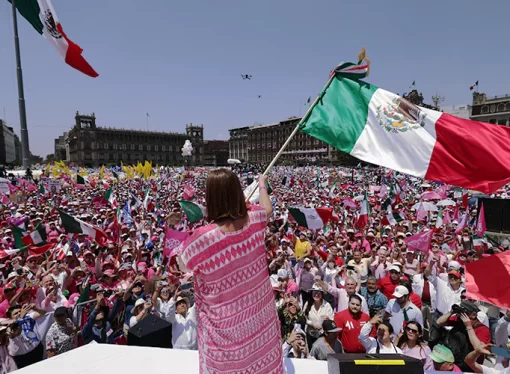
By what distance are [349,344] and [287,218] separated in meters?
7.46

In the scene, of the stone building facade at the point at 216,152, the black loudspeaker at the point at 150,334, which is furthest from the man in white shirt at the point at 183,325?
the stone building facade at the point at 216,152

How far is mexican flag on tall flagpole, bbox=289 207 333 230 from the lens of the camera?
26.4 ft

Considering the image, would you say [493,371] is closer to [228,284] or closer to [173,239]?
[228,284]

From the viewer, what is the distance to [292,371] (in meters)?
2.05

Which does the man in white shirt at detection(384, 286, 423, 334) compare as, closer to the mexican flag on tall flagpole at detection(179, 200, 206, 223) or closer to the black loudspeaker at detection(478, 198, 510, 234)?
the black loudspeaker at detection(478, 198, 510, 234)

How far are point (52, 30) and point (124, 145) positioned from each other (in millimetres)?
113424

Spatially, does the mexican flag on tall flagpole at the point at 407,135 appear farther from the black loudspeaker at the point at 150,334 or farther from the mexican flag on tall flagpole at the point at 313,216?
the mexican flag on tall flagpole at the point at 313,216

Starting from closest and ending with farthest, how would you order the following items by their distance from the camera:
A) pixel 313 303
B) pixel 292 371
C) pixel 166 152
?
pixel 292 371 → pixel 313 303 → pixel 166 152

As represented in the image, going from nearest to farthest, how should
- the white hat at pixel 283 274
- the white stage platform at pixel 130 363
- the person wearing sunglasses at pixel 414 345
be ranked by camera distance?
1. the white stage platform at pixel 130 363
2. the person wearing sunglasses at pixel 414 345
3. the white hat at pixel 283 274

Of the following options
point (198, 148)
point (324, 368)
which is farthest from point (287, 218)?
point (198, 148)

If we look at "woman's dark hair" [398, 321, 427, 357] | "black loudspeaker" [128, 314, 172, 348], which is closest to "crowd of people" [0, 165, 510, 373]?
"woman's dark hair" [398, 321, 427, 357]

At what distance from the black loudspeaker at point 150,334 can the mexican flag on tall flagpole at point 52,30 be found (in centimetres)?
321

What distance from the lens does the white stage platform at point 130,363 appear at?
2041 millimetres

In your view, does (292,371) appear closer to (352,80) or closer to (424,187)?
(352,80)
